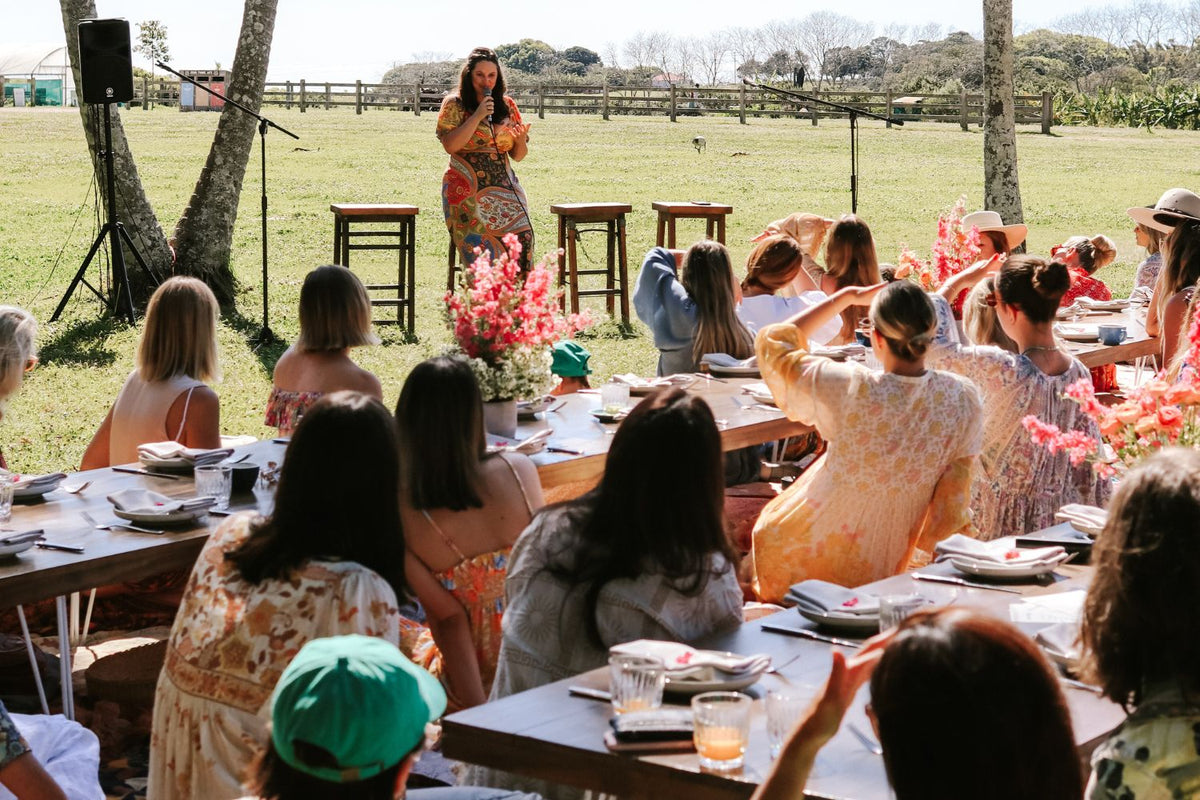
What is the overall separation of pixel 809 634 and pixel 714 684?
447mm

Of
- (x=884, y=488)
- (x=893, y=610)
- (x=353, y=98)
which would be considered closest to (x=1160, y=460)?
(x=893, y=610)

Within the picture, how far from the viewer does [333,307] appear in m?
5.06

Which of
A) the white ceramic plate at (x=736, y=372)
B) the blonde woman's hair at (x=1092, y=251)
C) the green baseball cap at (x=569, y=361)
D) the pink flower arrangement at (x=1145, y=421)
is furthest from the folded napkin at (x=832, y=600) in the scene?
the blonde woman's hair at (x=1092, y=251)

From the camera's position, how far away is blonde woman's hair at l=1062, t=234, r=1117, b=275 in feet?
26.1

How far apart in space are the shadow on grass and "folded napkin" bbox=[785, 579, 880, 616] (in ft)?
24.4

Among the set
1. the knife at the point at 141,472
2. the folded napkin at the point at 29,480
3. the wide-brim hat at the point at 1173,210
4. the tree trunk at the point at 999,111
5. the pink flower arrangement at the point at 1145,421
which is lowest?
the knife at the point at 141,472

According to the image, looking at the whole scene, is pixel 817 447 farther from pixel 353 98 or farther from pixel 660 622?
pixel 353 98

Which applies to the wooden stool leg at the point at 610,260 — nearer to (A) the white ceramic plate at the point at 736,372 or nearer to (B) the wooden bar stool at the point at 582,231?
(B) the wooden bar stool at the point at 582,231

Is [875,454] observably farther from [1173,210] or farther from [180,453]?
[1173,210]

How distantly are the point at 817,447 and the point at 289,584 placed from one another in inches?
176

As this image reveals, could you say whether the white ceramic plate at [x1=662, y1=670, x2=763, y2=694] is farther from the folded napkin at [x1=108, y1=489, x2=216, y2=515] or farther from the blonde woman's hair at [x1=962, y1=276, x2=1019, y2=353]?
the blonde woman's hair at [x1=962, y1=276, x2=1019, y2=353]

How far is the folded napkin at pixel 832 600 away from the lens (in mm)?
3094

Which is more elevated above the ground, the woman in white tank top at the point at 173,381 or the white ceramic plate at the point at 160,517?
the woman in white tank top at the point at 173,381

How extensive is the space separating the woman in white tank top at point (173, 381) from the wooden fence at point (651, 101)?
30672mm
